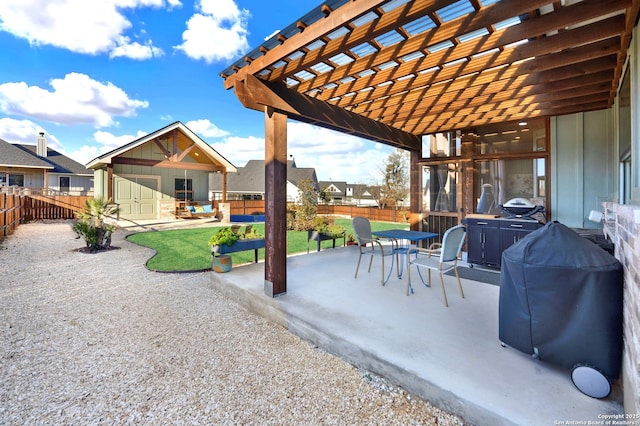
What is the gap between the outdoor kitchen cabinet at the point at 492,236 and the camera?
448 centimetres

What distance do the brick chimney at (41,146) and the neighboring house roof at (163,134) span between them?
1092cm

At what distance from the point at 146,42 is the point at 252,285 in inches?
702

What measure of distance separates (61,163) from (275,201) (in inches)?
940

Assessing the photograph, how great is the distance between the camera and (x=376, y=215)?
1581 cm

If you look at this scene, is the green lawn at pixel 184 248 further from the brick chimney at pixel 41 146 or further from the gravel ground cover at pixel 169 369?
the brick chimney at pixel 41 146

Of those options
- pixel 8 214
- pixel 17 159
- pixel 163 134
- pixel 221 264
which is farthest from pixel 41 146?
pixel 221 264

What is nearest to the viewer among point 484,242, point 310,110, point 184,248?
point 310,110

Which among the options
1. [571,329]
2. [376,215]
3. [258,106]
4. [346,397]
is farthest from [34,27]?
[571,329]

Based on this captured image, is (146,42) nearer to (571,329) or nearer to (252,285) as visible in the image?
(252,285)

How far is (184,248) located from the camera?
7328 millimetres

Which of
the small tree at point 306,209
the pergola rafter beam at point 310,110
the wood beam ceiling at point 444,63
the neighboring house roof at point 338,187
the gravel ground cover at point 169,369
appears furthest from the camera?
the neighboring house roof at point 338,187

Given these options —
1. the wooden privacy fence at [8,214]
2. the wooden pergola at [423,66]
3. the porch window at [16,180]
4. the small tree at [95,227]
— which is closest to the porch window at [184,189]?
the wooden privacy fence at [8,214]

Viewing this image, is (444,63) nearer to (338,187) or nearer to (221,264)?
(221,264)

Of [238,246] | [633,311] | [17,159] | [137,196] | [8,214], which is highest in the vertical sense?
[17,159]
